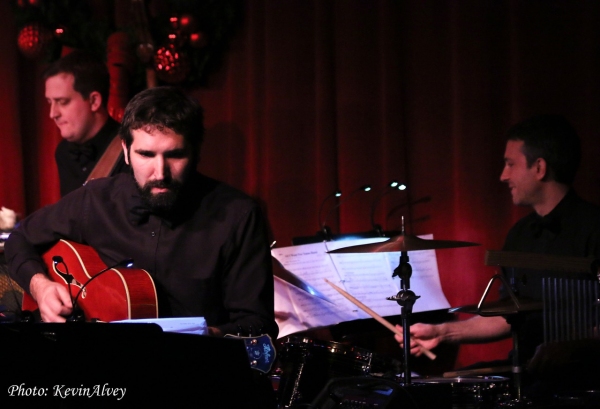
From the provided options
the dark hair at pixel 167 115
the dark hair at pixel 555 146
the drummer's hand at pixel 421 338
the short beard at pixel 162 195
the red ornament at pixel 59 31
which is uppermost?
the red ornament at pixel 59 31

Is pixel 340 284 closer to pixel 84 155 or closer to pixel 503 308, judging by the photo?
pixel 503 308

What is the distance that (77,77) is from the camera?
13.9ft

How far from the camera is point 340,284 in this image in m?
3.79

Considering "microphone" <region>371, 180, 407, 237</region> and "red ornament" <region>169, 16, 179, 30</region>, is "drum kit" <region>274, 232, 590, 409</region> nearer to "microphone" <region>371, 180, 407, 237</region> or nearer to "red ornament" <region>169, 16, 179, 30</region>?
"microphone" <region>371, 180, 407, 237</region>

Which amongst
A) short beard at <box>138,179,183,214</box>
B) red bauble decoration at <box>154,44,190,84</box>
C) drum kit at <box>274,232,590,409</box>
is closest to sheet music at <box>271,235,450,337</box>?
drum kit at <box>274,232,590,409</box>

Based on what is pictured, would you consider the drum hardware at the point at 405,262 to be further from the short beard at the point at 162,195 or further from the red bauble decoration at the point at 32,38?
the red bauble decoration at the point at 32,38

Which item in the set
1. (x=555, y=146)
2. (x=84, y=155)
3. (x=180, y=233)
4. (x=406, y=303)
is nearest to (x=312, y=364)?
(x=406, y=303)

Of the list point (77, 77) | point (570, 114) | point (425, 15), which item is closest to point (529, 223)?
point (570, 114)

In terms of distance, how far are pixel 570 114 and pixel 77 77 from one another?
2802 millimetres

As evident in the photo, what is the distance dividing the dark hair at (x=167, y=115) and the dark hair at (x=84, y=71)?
4.79ft

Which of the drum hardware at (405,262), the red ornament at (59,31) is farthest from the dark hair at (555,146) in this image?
the red ornament at (59,31)

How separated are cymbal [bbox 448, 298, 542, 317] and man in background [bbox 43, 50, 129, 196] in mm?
2398

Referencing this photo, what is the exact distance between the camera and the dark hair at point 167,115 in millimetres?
2836

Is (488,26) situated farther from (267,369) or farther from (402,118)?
(267,369)
